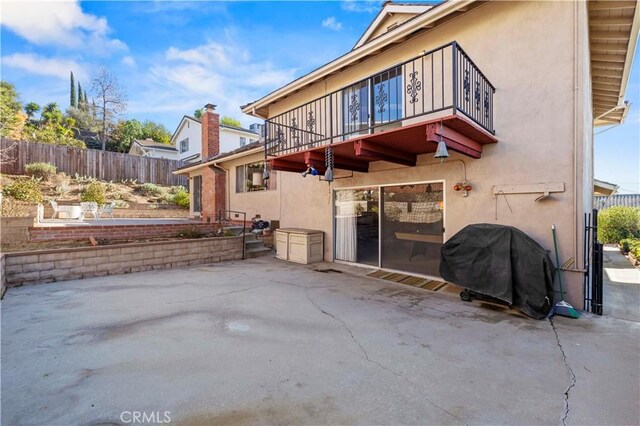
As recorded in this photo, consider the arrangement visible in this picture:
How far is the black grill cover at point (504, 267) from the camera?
4463mm

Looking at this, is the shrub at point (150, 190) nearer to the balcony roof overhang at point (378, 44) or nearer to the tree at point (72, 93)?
the balcony roof overhang at point (378, 44)

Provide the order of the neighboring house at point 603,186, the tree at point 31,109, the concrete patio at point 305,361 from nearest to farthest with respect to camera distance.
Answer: the concrete patio at point 305,361 < the neighboring house at point 603,186 < the tree at point 31,109

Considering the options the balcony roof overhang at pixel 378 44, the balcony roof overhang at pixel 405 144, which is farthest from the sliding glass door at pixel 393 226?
the balcony roof overhang at pixel 378 44

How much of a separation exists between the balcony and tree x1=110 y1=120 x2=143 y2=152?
95.8 feet

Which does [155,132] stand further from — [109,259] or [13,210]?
[109,259]

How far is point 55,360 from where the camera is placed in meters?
3.03

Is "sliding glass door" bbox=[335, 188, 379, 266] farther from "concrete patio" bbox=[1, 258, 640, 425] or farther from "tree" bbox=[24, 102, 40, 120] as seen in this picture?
"tree" bbox=[24, 102, 40, 120]

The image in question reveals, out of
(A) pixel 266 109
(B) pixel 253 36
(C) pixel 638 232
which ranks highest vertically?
(B) pixel 253 36

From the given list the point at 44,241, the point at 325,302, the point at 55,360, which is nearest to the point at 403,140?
the point at 325,302

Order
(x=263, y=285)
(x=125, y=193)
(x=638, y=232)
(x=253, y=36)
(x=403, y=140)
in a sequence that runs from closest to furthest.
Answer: (x=403, y=140) → (x=263, y=285) → (x=253, y=36) → (x=638, y=232) → (x=125, y=193)

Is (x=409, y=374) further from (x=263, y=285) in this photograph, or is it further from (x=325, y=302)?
(x=263, y=285)

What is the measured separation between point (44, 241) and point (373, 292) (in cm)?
798

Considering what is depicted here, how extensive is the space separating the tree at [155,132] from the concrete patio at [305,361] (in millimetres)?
34844

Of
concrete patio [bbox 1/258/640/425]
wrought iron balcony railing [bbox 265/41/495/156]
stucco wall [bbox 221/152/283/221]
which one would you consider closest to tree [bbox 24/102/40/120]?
stucco wall [bbox 221/152/283/221]
